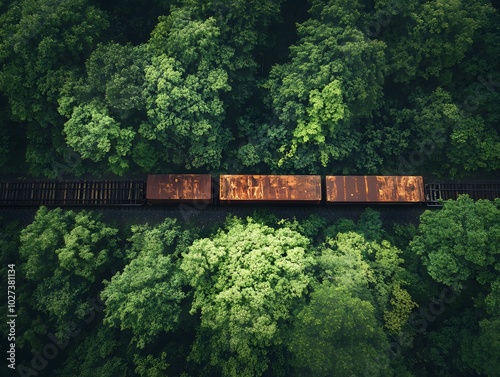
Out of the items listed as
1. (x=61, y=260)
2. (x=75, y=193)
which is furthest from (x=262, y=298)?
(x=75, y=193)

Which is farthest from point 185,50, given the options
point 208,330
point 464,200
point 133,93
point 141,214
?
point 464,200

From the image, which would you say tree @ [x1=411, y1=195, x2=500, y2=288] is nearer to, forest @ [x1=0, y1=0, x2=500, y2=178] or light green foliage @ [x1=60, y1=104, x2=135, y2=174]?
forest @ [x1=0, y1=0, x2=500, y2=178]

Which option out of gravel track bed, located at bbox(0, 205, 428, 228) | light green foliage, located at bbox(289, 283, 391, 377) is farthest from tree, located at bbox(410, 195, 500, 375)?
light green foliage, located at bbox(289, 283, 391, 377)

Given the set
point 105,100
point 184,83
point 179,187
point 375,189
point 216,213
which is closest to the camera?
point 184,83

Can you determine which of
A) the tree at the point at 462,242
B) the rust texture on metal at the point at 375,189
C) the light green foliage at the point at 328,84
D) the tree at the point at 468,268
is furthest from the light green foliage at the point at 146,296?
the tree at the point at 468,268

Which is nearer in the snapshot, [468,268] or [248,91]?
[468,268]

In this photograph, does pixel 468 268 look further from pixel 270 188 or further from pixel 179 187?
pixel 179 187

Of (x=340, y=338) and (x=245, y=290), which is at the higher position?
(x=245, y=290)
